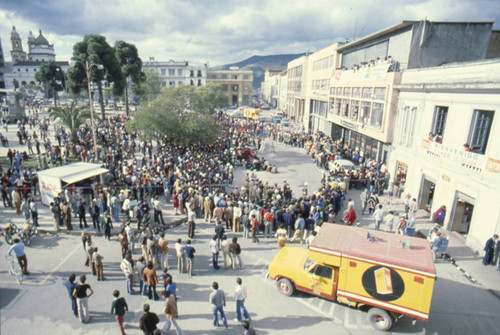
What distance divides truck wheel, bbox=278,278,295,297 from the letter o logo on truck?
92.0 inches

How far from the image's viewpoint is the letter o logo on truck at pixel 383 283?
7684mm

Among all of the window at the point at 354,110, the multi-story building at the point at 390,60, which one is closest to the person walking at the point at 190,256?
the multi-story building at the point at 390,60

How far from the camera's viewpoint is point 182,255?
1035cm

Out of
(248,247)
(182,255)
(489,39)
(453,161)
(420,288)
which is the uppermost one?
(489,39)

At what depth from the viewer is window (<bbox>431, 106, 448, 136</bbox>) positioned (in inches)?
635

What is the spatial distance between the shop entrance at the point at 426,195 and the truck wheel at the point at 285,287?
40.4 ft

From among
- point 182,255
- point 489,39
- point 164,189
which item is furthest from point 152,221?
point 489,39

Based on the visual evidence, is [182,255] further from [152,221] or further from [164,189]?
[164,189]

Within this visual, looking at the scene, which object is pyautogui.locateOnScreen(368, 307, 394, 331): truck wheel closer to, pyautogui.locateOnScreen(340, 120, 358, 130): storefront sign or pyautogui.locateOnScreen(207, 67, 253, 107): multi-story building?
pyautogui.locateOnScreen(340, 120, 358, 130): storefront sign

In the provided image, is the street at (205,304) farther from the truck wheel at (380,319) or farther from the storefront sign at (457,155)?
the storefront sign at (457,155)

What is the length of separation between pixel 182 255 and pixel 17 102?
4820cm

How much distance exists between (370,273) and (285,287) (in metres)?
2.85

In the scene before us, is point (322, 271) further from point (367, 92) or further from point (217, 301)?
point (367, 92)

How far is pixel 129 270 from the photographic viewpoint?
351 inches
